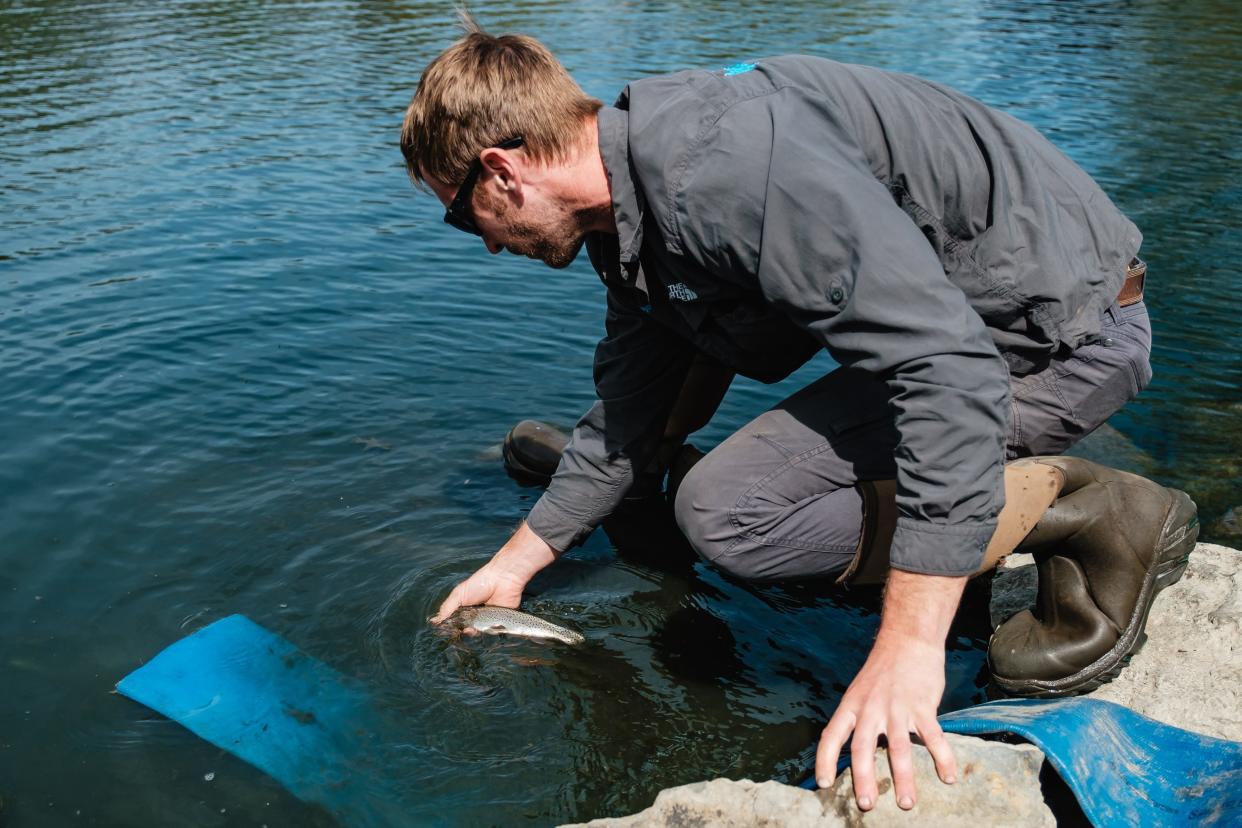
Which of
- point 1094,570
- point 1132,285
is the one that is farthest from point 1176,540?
point 1132,285

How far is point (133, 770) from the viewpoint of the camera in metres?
3.92

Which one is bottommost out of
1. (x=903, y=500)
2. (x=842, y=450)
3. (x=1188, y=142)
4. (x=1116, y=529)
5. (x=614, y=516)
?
(x=1188, y=142)

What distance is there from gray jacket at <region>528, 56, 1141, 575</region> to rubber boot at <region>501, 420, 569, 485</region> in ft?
6.45

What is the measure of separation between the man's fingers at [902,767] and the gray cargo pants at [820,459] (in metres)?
1.09

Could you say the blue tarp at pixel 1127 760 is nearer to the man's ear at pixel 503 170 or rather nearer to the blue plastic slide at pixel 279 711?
the blue plastic slide at pixel 279 711

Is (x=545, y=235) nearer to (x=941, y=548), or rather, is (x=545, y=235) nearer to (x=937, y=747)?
(x=941, y=548)

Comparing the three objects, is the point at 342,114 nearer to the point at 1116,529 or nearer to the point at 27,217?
the point at 27,217

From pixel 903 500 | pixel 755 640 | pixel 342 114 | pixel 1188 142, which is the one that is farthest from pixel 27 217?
pixel 1188 142

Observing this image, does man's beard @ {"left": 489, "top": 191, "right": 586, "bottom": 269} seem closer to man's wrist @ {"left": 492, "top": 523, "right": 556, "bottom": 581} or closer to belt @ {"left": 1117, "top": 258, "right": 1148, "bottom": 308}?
man's wrist @ {"left": 492, "top": 523, "right": 556, "bottom": 581}

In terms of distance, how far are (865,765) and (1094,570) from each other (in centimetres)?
157

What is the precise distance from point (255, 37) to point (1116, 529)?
66.2 ft

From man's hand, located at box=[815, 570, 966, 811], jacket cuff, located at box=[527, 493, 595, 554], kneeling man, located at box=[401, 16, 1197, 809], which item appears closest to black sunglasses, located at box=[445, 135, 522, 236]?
kneeling man, located at box=[401, 16, 1197, 809]

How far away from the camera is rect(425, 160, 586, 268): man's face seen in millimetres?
3453

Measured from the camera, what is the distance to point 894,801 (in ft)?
9.04
